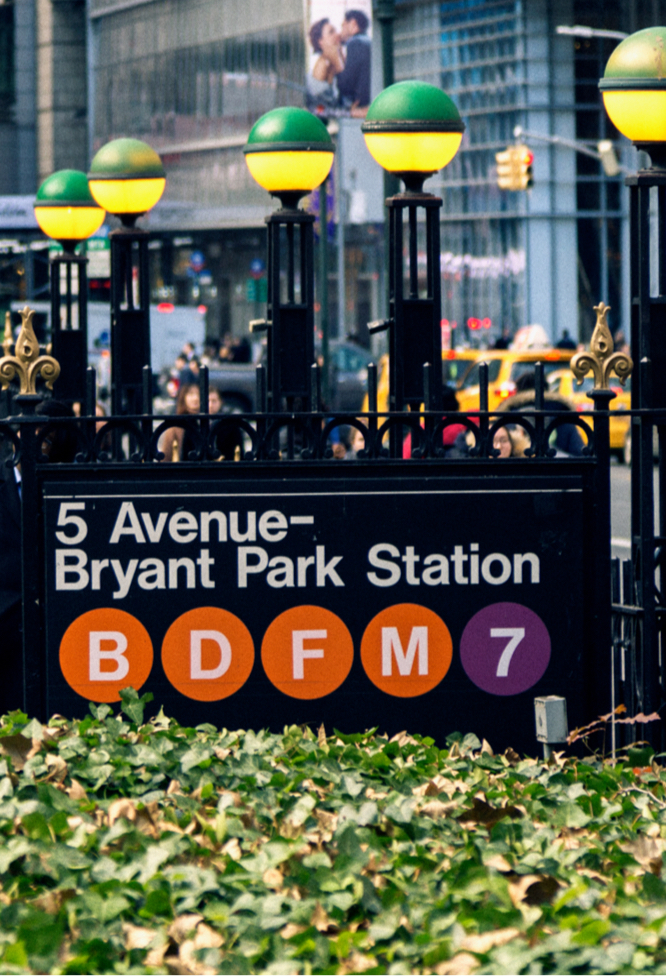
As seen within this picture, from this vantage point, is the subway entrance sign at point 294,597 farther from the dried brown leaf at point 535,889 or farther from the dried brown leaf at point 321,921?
the dried brown leaf at point 321,921

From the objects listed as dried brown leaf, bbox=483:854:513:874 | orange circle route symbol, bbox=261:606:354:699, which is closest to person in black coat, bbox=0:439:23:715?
orange circle route symbol, bbox=261:606:354:699

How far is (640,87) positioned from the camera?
596 cm

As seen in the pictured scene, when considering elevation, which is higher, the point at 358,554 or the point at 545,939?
the point at 358,554

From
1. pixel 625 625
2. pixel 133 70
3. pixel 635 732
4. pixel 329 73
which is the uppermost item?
pixel 133 70

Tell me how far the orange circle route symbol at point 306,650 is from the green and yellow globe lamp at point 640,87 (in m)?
2.14

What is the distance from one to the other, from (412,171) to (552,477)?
2723 millimetres

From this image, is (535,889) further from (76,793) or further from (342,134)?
(342,134)

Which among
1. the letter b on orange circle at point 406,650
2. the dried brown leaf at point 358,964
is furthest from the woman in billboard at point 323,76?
the dried brown leaf at point 358,964

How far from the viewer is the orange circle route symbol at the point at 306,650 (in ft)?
18.1

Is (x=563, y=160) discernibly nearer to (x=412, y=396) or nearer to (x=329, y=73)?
(x=329, y=73)

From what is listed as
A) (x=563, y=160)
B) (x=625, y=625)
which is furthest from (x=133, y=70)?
(x=625, y=625)

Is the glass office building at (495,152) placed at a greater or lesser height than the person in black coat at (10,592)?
greater

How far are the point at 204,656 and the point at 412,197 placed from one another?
2981 mm

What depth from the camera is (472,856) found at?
3.11m
